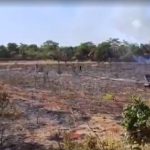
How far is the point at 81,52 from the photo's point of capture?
3706cm

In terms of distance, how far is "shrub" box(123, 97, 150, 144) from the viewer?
9859 mm

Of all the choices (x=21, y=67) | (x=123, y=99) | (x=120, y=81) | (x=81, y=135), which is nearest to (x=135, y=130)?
(x=81, y=135)

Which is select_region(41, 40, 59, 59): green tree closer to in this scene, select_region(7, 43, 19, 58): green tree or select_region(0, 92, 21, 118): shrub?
select_region(7, 43, 19, 58): green tree

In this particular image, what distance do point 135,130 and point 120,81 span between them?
1264cm

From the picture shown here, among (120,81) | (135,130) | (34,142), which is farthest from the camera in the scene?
(120,81)

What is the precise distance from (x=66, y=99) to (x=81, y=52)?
20357mm

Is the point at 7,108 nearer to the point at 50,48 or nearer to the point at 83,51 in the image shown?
the point at 83,51

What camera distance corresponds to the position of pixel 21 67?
25.2 m

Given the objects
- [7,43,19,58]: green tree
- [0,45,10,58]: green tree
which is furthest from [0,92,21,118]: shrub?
[7,43,19,58]: green tree

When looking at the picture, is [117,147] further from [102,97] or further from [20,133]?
[102,97]

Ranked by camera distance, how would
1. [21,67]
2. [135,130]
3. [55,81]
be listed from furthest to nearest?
[21,67], [55,81], [135,130]

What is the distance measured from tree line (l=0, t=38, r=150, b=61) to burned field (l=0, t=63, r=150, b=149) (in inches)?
308

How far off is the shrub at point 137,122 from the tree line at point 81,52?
22.2 metres

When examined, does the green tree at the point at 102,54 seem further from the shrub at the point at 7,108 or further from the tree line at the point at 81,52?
the shrub at the point at 7,108
